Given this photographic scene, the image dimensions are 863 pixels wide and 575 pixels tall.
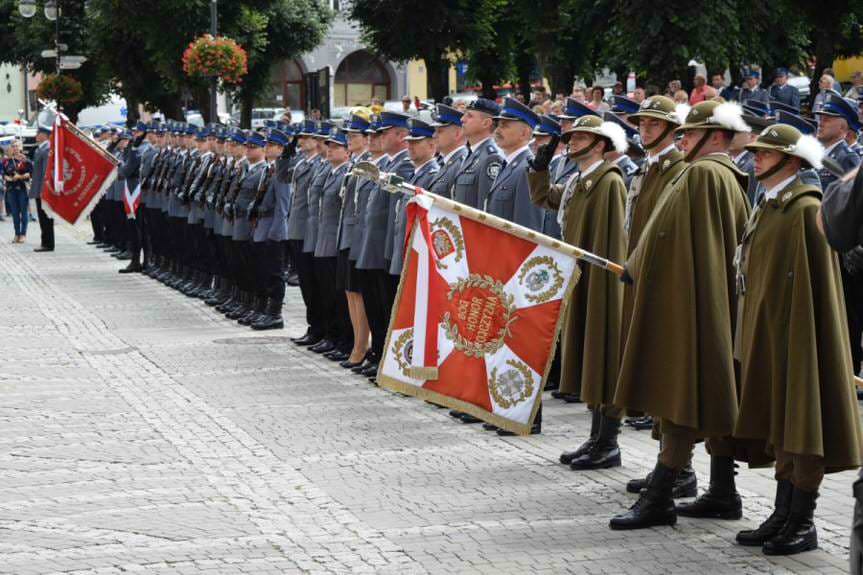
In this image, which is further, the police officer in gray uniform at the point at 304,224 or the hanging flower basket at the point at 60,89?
the hanging flower basket at the point at 60,89

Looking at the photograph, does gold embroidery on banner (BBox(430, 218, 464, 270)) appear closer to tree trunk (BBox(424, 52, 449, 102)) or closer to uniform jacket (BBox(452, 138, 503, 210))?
uniform jacket (BBox(452, 138, 503, 210))

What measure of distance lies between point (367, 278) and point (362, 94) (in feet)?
199

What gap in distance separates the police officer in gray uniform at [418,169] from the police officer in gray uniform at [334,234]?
1739 mm

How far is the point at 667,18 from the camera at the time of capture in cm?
2758

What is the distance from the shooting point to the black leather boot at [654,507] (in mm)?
7820

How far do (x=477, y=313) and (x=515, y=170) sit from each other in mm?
2450

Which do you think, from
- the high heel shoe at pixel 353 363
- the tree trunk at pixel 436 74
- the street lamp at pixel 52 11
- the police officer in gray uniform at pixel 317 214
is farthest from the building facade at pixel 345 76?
the high heel shoe at pixel 353 363

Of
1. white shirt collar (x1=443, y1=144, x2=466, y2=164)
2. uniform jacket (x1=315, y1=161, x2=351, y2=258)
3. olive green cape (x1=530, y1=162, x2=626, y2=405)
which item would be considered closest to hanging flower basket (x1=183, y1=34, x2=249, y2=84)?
uniform jacket (x1=315, y1=161, x2=351, y2=258)

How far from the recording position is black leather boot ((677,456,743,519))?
318 inches

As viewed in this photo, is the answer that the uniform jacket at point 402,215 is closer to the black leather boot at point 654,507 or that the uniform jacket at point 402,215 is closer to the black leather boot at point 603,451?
the black leather boot at point 603,451

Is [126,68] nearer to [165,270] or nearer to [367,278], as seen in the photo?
[165,270]

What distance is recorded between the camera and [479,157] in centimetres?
1173

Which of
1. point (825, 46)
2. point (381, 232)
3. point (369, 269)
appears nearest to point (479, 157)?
point (381, 232)

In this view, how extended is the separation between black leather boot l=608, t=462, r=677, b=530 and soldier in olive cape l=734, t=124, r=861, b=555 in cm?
55
